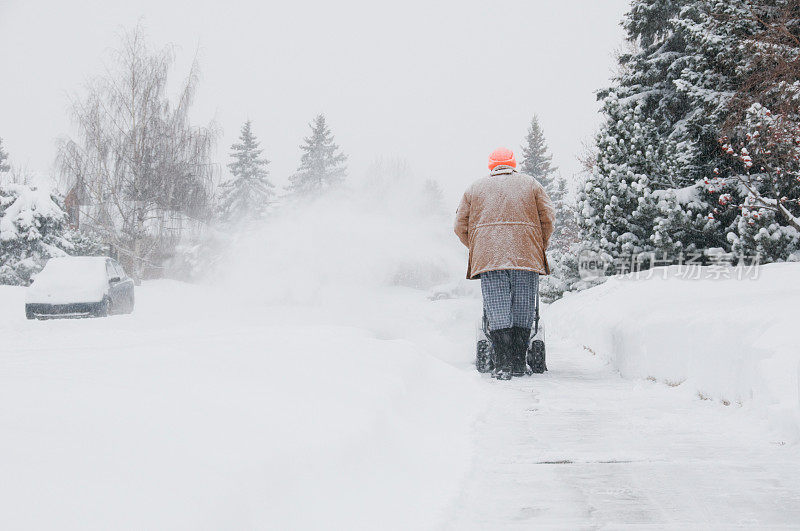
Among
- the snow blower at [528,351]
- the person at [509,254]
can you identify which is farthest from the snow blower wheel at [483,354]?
the person at [509,254]

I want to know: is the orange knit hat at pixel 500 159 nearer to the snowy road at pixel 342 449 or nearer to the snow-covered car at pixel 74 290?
the snowy road at pixel 342 449

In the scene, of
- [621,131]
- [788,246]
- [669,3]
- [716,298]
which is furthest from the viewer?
[669,3]

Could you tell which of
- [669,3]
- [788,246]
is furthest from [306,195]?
[788,246]

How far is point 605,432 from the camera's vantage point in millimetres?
3541

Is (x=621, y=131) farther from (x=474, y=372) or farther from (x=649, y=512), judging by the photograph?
(x=649, y=512)

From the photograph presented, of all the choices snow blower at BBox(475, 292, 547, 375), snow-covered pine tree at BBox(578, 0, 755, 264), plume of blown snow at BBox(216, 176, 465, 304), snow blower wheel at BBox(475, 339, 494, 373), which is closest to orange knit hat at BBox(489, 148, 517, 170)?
snow blower at BBox(475, 292, 547, 375)

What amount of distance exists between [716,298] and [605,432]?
256 cm

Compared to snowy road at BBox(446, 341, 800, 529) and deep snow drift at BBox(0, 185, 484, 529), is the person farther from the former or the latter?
snowy road at BBox(446, 341, 800, 529)

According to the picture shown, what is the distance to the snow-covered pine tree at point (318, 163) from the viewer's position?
5497 cm

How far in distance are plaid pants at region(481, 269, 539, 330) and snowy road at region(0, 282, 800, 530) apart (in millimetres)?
944

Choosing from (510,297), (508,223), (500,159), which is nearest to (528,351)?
(510,297)

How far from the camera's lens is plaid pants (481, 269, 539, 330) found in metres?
5.54

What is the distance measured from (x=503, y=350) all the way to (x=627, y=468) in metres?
2.81

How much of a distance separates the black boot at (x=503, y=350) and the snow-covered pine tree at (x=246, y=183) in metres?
46.2
